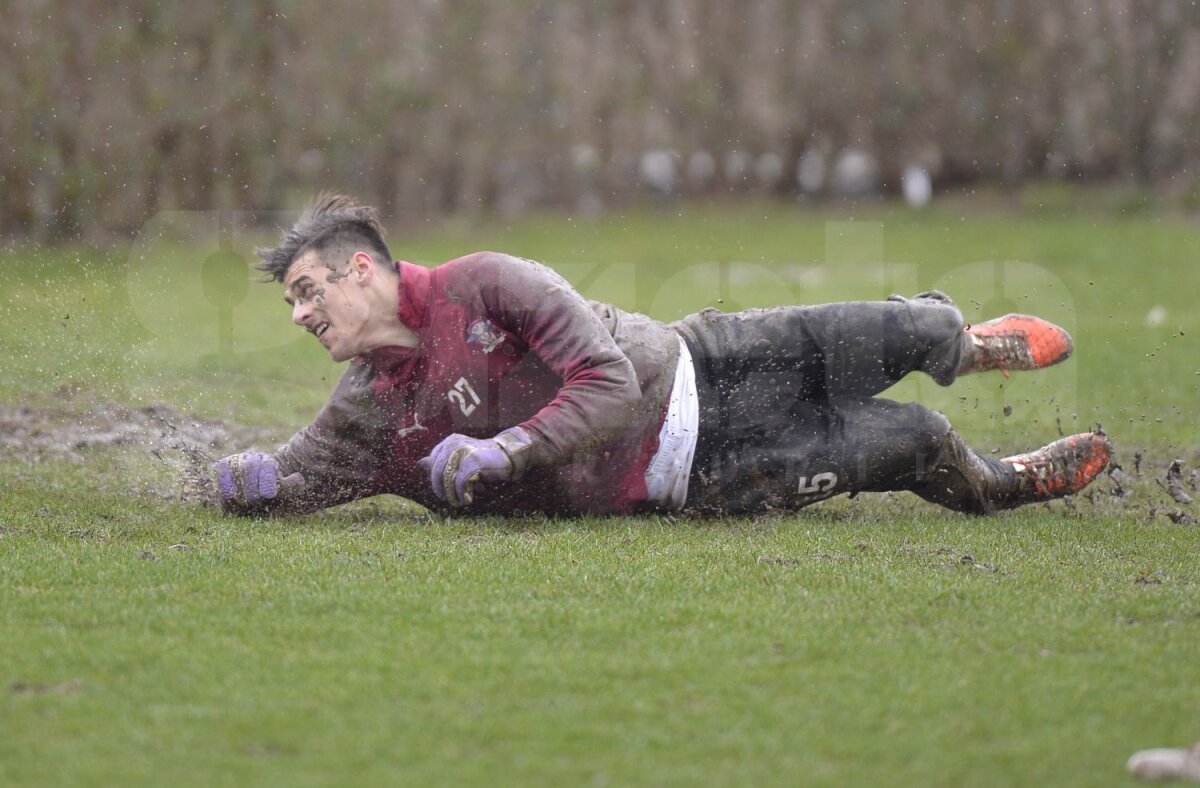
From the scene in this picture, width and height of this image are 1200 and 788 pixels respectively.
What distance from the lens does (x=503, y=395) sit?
4.74 meters

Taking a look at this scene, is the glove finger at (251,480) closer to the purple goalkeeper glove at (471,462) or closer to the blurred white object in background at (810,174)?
the purple goalkeeper glove at (471,462)

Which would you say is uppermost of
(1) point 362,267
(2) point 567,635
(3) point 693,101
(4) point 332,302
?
(3) point 693,101

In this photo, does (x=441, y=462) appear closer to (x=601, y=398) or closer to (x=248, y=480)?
(x=601, y=398)

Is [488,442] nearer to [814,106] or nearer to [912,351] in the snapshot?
[912,351]

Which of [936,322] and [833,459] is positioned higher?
[936,322]

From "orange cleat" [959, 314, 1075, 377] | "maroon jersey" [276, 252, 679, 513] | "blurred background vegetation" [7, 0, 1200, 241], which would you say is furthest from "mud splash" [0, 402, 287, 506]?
"blurred background vegetation" [7, 0, 1200, 241]

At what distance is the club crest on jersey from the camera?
4711mm

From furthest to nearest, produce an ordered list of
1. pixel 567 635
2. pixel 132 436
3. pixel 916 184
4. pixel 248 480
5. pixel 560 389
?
pixel 916 184
pixel 132 436
pixel 248 480
pixel 560 389
pixel 567 635

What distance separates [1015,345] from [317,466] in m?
2.33

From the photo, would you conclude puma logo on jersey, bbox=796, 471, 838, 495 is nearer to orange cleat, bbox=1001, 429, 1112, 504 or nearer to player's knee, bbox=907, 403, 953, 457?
player's knee, bbox=907, 403, 953, 457

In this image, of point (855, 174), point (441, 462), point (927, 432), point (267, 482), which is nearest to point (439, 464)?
point (441, 462)

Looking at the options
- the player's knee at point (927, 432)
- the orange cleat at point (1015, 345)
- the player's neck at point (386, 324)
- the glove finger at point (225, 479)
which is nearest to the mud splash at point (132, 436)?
the glove finger at point (225, 479)

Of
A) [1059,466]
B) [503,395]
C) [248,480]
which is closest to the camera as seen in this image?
[503,395]

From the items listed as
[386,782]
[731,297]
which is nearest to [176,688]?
[386,782]
